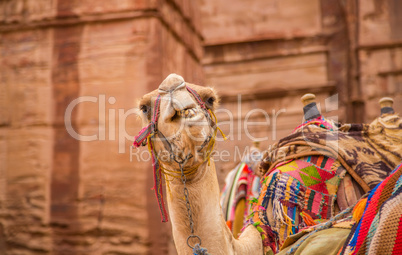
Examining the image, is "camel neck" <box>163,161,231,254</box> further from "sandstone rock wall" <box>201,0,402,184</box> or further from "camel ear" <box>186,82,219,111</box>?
"sandstone rock wall" <box>201,0,402,184</box>

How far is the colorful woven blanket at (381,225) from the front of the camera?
1.82 meters

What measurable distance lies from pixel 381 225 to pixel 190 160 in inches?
29.8

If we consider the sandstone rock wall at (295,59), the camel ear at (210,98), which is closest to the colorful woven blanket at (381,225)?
the camel ear at (210,98)

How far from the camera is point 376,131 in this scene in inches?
136

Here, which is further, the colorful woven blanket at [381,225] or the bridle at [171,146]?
the bridle at [171,146]

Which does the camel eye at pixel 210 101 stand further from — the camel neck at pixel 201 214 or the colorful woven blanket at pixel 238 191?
the colorful woven blanket at pixel 238 191

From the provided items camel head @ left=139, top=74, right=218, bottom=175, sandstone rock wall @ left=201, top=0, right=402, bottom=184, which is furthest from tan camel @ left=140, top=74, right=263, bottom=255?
sandstone rock wall @ left=201, top=0, right=402, bottom=184

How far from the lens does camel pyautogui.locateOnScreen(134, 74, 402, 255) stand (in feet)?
6.75

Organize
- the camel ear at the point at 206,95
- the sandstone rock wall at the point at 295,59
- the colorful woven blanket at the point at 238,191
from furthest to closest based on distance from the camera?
1. the sandstone rock wall at the point at 295,59
2. the colorful woven blanket at the point at 238,191
3. the camel ear at the point at 206,95

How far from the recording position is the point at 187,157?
2090 mm

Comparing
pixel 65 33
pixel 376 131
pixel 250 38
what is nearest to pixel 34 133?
pixel 65 33

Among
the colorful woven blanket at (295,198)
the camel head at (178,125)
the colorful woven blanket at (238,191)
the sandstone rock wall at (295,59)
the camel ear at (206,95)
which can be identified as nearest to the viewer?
the camel head at (178,125)

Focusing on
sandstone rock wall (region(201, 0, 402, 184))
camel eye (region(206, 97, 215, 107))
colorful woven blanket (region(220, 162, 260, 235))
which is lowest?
Result: colorful woven blanket (region(220, 162, 260, 235))

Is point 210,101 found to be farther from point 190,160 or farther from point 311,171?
point 311,171
